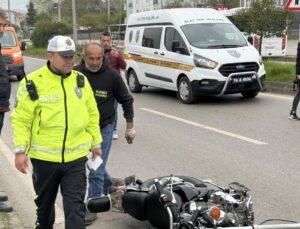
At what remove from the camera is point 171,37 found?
12.6m

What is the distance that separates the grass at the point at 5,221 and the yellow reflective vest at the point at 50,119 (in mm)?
1268

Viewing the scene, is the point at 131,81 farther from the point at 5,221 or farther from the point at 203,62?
the point at 5,221

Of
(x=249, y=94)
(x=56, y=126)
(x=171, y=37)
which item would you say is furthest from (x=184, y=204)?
(x=171, y=37)

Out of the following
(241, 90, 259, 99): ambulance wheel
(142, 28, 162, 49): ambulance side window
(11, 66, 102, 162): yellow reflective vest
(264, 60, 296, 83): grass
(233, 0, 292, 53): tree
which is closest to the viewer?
(11, 66, 102, 162): yellow reflective vest

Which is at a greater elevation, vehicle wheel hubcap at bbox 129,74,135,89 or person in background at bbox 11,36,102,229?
person in background at bbox 11,36,102,229

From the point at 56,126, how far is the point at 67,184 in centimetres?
43

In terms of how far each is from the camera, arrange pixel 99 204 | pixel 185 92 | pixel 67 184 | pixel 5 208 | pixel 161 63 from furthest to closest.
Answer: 1. pixel 161 63
2. pixel 185 92
3. pixel 5 208
4. pixel 99 204
5. pixel 67 184

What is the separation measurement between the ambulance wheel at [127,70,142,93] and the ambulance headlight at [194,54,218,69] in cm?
309

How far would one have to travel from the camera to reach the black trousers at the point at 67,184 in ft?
12.0

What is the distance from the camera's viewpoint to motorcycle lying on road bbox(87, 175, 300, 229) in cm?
367

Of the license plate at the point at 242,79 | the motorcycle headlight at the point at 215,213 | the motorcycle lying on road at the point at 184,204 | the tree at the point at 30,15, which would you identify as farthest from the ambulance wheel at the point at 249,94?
the tree at the point at 30,15

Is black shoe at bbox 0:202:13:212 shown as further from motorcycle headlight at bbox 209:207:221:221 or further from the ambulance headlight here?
the ambulance headlight

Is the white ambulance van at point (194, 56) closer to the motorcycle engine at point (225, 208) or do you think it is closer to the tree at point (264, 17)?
the tree at point (264, 17)

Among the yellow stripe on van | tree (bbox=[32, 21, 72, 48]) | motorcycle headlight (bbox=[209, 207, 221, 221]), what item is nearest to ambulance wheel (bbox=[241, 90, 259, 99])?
the yellow stripe on van
